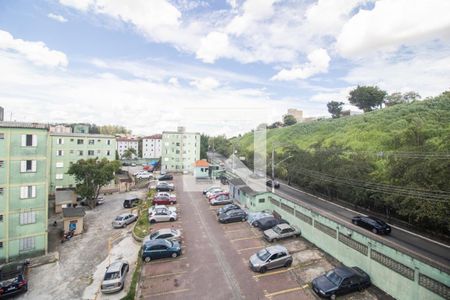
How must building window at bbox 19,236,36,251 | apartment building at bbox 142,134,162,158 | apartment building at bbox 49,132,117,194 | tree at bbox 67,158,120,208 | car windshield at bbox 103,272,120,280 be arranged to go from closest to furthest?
car windshield at bbox 103,272,120,280, building window at bbox 19,236,36,251, tree at bbox 67,158,120,208, apartment building at bbox 49,132,117,194, apartment building at bbox 142,134,162,158

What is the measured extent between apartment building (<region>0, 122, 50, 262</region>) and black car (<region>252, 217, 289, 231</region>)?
64.1 feet

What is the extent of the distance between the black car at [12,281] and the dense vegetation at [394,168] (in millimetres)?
29287

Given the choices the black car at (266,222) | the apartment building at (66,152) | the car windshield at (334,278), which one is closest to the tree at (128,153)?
the apartment building at (66,152)

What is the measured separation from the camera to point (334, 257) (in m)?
17.8

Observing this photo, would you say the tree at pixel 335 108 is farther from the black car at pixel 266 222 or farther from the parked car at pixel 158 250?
the parked car at pixel 158 250

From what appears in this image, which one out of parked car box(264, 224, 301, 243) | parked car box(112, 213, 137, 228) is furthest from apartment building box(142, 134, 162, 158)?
parked car box(264, 224, 301, 243)

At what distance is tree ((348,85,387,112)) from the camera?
8262 cm

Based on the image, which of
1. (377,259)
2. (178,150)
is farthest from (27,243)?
(178,150)

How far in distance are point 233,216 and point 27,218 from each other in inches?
735

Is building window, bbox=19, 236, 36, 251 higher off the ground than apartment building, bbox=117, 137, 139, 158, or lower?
lower

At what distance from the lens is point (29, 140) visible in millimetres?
22516

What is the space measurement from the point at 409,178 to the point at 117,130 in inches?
5931

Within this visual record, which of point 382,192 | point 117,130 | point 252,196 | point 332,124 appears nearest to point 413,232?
point 382,192

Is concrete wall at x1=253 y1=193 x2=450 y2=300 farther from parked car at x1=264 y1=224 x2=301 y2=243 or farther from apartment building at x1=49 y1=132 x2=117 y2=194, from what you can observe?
apartment building at x1=49 y1=132 x2=117 y2=194
